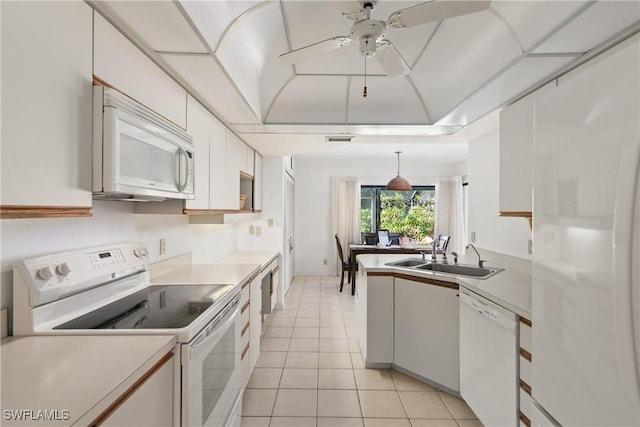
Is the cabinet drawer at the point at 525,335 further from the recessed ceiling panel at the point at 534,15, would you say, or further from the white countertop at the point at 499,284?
the recessed ceiling panel at the point at 534,15

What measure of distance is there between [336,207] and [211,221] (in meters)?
4.02

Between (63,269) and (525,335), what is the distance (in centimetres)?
210

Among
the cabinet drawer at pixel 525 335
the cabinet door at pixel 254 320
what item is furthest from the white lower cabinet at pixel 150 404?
the cabinet drawer at pixel 525 335

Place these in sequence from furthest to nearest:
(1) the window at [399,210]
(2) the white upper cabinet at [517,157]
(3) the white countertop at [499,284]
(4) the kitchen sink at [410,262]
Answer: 1. (1) the window at [399,210]
2. (4) the kitchen sink at [410,262]
3. (2) the white upper cabinet at [517,157]
4. (3) the white countertop at [499,284]

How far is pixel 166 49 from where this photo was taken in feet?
4.71

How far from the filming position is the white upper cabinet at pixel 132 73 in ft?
3.80

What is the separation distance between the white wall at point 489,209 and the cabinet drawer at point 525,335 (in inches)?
49.7

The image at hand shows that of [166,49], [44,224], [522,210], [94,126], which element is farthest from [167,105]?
[522,210]

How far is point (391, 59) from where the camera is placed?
5.29ft

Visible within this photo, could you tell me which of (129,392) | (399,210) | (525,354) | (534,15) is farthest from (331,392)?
(399,210)

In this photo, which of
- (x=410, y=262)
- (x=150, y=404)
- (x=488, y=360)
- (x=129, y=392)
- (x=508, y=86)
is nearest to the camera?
(x=129, y=392)

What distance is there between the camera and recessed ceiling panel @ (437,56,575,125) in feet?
5.35

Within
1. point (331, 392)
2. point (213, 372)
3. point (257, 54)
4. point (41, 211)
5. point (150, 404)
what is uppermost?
point (257, 54)

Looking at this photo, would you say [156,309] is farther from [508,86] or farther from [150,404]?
[508,86]
